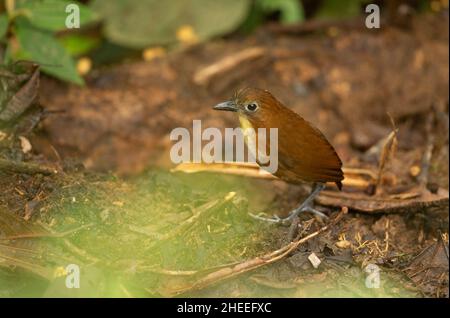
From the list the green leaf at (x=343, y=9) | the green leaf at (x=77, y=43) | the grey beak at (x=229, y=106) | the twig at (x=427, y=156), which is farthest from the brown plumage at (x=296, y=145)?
the green leaf at (x=343, y=9)

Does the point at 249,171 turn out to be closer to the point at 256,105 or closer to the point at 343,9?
the point at 256,105

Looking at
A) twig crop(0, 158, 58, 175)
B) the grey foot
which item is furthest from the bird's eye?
twig crop(0, 158, 58, 175)

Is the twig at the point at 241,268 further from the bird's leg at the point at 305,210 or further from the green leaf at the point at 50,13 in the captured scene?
the green leaf at the point at 50,13

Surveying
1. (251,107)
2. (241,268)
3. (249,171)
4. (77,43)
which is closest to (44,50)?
(77,43)
